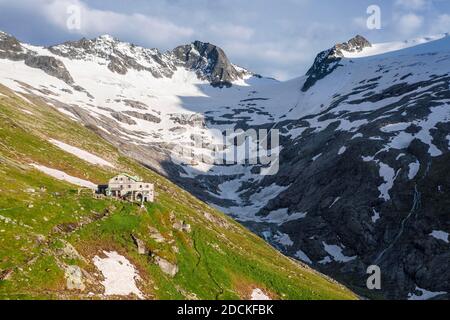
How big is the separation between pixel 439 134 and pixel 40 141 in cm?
13765

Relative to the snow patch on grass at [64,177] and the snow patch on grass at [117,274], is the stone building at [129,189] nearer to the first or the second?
the snow patch on grass at [64,177]

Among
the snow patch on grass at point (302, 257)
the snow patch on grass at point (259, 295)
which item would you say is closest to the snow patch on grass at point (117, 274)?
the snow patch on grass at point (259, 295)

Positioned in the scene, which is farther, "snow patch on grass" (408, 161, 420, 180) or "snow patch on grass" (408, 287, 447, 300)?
"snow patch on grass" (408, 161, 420, 180)

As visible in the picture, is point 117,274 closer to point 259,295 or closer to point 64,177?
point 259,295

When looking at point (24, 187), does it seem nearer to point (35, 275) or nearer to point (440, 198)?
point (35, 275)

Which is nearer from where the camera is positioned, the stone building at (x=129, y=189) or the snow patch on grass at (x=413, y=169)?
the stone building at (x=129, y=189)

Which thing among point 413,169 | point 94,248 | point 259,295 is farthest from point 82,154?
point 413,169

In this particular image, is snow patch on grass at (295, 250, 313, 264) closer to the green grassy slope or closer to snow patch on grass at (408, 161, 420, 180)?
snow patch on grass at (408, 161, 420, 180)

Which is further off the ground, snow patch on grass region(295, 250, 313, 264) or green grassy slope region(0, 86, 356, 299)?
green grassy slope region(0, 86, 356, 299)

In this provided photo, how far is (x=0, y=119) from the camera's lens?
336 feet

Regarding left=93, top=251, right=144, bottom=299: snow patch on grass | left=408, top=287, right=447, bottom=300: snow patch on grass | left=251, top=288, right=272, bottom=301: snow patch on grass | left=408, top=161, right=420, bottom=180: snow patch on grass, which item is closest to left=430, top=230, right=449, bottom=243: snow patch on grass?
left=408, top=287, right=447, bottom=300: snow patch on grass

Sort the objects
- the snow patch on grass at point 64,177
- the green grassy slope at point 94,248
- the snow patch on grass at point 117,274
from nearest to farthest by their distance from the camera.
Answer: the green grassy slope at point 94,248 < the snow patch on grass at point 117,274 < the snow patch on grass at point 64,177

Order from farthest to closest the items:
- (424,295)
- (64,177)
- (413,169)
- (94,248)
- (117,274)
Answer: (413,169) → (424,295) → (64,177) → (94,248) → (117,274)
